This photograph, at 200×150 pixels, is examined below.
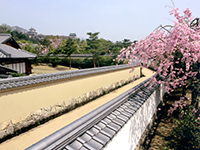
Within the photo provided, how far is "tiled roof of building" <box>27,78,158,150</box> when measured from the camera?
1745 mm

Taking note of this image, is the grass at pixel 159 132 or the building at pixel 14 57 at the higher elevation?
the building at pixel 14 57

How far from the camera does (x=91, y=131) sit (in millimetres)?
2189

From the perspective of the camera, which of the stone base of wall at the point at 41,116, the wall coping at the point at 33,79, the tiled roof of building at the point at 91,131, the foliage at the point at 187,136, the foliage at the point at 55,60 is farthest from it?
the foliage at the point at 55,60

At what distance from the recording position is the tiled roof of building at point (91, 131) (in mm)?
1745

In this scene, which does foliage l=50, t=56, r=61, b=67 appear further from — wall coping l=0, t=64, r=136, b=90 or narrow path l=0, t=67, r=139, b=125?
wall coping l=0, t=64, r=136, b=90

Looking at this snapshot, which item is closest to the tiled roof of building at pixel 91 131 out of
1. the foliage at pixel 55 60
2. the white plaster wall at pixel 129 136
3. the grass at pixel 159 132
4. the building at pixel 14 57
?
the white plaster wall at pixel 129 136

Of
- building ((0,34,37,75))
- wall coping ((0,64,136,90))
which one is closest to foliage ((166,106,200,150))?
wall coping ((0,64,136,90))

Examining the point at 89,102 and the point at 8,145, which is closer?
the point at 8,145

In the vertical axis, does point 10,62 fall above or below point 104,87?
above

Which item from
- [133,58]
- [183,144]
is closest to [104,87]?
[133,58]

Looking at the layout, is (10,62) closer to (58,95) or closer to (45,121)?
(58,95)

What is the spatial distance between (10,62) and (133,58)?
429 inches

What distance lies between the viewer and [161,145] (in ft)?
14.0

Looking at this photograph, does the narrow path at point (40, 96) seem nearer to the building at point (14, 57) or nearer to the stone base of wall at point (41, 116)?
the stone base of wall at point (41, 116)
